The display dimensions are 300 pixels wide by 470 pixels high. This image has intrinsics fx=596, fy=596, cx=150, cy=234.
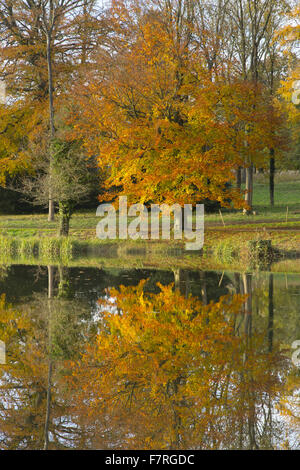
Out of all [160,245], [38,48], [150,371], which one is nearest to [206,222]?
[160,245]

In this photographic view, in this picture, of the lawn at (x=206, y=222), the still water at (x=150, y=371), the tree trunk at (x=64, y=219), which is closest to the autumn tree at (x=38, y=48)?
the lawn at (x=206, y=222)

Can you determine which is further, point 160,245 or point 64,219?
point 64,219

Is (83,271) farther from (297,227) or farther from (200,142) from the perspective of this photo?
(297,227)

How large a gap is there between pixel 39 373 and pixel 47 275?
10.8 meters

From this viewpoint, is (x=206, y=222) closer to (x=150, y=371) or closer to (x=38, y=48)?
A: (x=38, y=48)

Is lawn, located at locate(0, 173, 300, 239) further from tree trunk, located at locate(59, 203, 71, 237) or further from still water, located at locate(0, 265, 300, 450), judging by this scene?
still water, located at locate(0, 265, 300, 450)

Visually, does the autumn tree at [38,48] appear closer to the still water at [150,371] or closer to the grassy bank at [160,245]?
the grassy bank at [160,245]

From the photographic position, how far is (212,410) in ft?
20.2

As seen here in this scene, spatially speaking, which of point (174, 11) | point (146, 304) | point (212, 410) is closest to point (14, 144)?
point (174, 11)

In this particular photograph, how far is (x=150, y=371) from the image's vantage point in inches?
295

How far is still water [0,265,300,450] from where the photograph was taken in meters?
5.65

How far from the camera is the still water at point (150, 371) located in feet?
18.5

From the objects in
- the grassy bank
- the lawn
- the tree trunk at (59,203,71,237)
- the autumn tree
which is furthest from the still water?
the autumn tree
